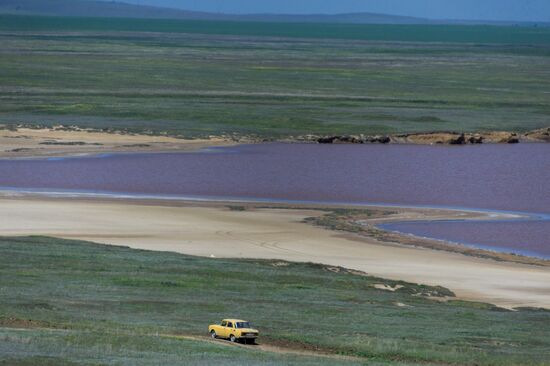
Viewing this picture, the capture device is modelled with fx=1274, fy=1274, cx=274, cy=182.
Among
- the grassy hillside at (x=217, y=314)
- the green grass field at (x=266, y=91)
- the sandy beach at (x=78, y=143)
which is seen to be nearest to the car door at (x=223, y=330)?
the grassy hillside at (x=217, y=314)

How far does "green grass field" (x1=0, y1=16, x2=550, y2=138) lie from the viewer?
74.6 meters

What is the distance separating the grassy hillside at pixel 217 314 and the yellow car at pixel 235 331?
1.35 ft

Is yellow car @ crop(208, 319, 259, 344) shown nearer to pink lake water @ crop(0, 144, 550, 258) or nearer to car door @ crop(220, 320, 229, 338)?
car door @ crop(220, 320, 229, 338)

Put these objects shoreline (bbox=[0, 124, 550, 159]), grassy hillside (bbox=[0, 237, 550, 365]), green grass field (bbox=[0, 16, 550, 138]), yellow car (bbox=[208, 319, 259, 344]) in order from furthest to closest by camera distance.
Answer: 1. green grass field (bbox=[0, 16, 550, 138])
2. shoreline (bbox=[0, 124, 550, 159])
3. yellow car (bbox=[208, 319, 259, 344])
4. grassy hillside (bbox=[0, 237, 550, 365])

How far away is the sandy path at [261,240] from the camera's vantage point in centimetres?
3303

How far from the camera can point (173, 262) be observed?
3244 cm

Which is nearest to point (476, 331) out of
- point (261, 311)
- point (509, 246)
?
point (261, 311)

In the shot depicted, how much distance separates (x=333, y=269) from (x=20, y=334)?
13848mm

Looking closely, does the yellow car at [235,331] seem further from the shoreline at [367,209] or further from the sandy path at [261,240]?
the shoreline at [367,209]

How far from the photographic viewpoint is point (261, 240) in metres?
Result: 39.3

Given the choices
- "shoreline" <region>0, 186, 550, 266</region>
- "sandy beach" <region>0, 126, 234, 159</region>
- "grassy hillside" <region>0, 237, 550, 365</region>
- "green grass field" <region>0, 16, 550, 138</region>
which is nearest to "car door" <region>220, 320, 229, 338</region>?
"grassy hillside" <region>0, 237, 550, 365</region>

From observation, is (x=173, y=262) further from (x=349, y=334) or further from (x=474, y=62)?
(x=474, y=62)

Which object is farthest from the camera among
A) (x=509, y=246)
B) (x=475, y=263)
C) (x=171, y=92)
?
(x=171, y=92)

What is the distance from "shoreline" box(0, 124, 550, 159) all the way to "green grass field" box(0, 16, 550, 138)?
5.40 ft
